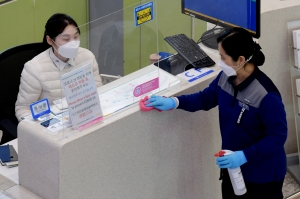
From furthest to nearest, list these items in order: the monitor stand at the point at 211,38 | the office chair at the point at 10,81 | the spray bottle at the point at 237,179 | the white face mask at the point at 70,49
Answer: the office chair at the point at 10,81, the monitor stand at the point at 211,38, the white face mask at the point at 70,49, the spray bottle at the point at 237,179

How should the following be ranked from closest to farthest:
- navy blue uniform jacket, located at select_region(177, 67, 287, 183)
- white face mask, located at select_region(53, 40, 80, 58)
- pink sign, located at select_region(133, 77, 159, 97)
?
navy blue uniform jacket, located at select_region(177, 67, 287, 183), pink sign, located at select_region(133, 77, 159, 97), white face mask, located at select_region(53, 40, 80, 58)

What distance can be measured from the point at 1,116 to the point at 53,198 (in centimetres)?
114

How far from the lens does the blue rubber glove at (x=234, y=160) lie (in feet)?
9.52

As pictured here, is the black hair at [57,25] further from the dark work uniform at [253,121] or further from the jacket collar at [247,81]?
the jacket collar at [247,81]

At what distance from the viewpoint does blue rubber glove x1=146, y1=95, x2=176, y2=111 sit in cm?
302

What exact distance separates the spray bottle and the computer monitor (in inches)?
29.2

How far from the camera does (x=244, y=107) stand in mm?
2922

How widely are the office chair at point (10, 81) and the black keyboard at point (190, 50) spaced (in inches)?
31.9

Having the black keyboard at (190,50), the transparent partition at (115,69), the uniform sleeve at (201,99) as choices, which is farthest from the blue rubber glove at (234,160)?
the black keyboard at (190,50)

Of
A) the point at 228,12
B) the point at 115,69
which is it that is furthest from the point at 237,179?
the point at 228,12

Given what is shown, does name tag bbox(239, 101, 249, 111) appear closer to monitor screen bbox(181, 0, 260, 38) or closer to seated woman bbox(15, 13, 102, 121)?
monitor screen bbox(181, 0, 260, 38)

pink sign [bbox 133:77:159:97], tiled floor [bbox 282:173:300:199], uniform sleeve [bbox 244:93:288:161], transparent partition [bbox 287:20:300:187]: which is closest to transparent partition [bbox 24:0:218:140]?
pink sign [bbox 133:77:159:97]

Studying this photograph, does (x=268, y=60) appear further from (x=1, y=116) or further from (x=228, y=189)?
(x=1, y=116)

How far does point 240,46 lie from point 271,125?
0.37 m
